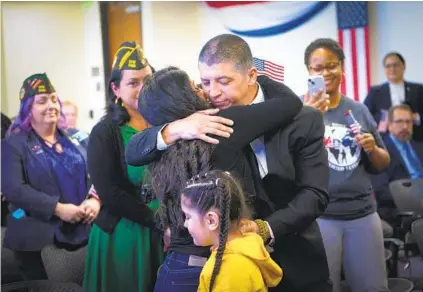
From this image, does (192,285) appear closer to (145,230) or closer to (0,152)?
(145,230)

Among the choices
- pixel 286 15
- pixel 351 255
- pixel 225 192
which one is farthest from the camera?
pixel 286 15

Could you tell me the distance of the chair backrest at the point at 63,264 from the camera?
265 centimetres

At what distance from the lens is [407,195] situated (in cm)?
368

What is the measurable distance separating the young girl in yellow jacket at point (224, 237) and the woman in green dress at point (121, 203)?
58 cm

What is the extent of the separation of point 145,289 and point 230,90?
953mm

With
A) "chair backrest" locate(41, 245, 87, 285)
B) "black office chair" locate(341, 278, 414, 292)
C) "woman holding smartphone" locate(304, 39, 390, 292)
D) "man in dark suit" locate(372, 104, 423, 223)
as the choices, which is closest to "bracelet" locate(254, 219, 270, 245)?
"woman holding smartphone" locate(304, 39, 390, 292)

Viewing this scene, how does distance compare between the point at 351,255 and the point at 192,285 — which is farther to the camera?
the point at 351,255

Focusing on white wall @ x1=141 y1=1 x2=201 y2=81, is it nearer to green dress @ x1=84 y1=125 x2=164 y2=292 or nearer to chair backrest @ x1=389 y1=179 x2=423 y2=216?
chair backrest @ x1=389 y1=179 x2=423 y2=216

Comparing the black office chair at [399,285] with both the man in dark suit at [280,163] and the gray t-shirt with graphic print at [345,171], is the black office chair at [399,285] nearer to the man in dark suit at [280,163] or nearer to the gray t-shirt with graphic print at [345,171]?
the gray t-shirt with graphic print at [345,171]

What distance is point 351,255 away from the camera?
7.95 feet

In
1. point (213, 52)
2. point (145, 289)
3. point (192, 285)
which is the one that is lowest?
point (145, 289)

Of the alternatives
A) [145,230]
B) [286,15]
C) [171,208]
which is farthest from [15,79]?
[171,208]

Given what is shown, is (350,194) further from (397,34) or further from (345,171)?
(397,34)

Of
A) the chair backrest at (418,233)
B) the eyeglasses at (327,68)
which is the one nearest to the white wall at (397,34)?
the eyeglasses at (327,68)
